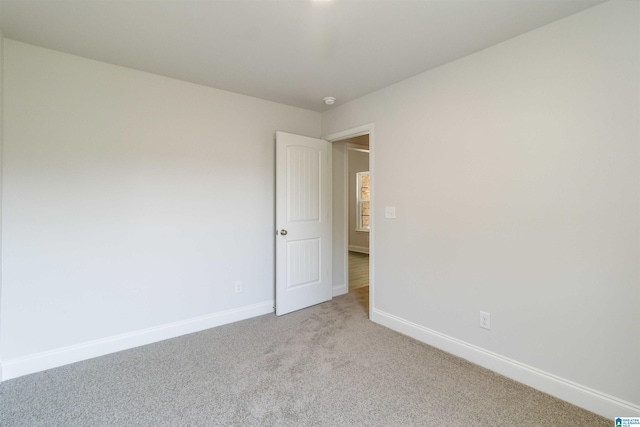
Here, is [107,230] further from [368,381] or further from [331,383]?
[368,381]

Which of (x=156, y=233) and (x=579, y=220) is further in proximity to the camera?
(x=156, y=233)

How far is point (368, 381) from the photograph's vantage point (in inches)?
79.7

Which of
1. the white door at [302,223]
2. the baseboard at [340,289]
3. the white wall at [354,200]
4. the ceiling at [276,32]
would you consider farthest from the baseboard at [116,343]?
the white wall at [354,200]

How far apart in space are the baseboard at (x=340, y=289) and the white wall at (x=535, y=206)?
1267 millimetres

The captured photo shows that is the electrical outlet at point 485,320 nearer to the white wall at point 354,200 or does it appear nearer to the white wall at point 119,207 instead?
the white wall at point 119,207

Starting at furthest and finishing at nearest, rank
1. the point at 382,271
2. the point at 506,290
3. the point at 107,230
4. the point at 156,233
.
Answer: the point at 382,271 < the point at 156,233 < the point at 107,230 < the point at 506,290

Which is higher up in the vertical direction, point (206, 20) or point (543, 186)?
point (206, 20)

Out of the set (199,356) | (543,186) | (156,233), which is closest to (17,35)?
(156,233)

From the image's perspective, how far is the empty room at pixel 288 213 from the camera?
5.63 feet

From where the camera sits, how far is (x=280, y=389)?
194 centimetres

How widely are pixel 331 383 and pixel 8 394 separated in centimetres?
213

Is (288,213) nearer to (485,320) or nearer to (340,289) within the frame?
(340,289)

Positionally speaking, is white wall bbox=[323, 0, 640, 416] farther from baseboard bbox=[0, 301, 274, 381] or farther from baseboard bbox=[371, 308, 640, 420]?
baseboard bbox=[0, 301, 274, 381]

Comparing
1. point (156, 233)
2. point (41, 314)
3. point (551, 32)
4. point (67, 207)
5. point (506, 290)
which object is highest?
point (551, 32)
